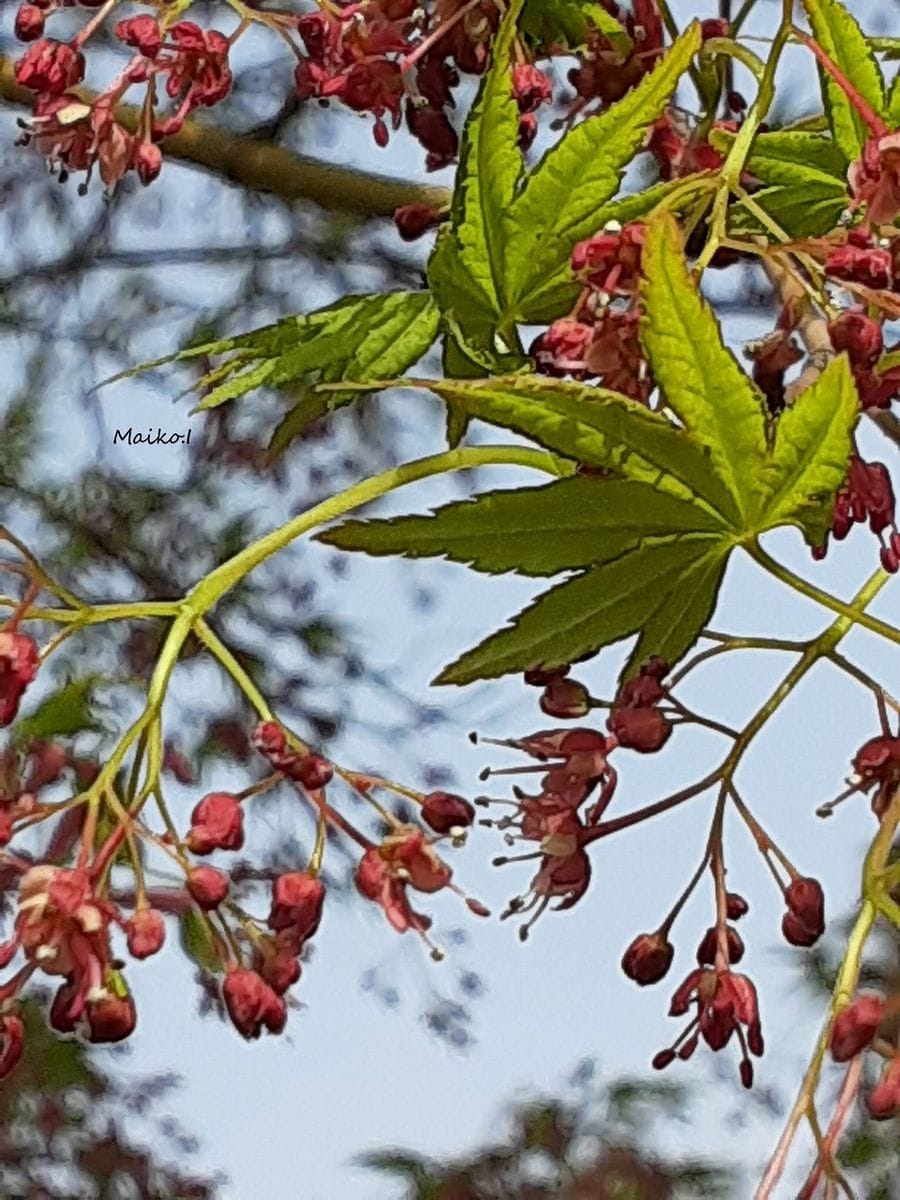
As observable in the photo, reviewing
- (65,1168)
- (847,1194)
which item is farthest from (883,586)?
(65,1168)

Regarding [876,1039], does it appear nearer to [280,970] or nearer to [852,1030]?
[852,1030]

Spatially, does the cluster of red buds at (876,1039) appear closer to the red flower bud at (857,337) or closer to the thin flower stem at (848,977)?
the thin flower stem at (848,977)

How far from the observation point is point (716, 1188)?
8.04 ft

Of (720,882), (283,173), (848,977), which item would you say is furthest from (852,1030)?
(283,173)

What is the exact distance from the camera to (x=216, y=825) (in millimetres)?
560

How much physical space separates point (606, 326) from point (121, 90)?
32cm

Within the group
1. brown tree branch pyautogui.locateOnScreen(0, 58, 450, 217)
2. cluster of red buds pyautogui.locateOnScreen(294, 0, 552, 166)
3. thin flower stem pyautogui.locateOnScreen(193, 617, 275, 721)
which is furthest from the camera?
brown tree branch pyautogui.locateOnScreen(0, 58, 450, 217)

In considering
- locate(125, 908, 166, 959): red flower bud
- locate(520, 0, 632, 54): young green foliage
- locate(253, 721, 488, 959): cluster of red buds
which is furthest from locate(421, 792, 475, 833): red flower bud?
locate(520, 0, 632, 54): young green foliage

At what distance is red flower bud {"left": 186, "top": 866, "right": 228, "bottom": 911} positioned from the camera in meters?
0.55

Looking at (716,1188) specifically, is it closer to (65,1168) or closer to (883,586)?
(65,1168)

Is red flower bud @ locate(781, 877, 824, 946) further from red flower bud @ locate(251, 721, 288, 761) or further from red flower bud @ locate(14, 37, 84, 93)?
red flower bud @ locate(14, 37, 84, 93)

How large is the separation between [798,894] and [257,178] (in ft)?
2.20

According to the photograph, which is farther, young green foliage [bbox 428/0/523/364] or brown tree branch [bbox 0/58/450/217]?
brown tree branch [bbox 0/58/450/217]

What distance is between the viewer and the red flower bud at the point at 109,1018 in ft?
1.61
